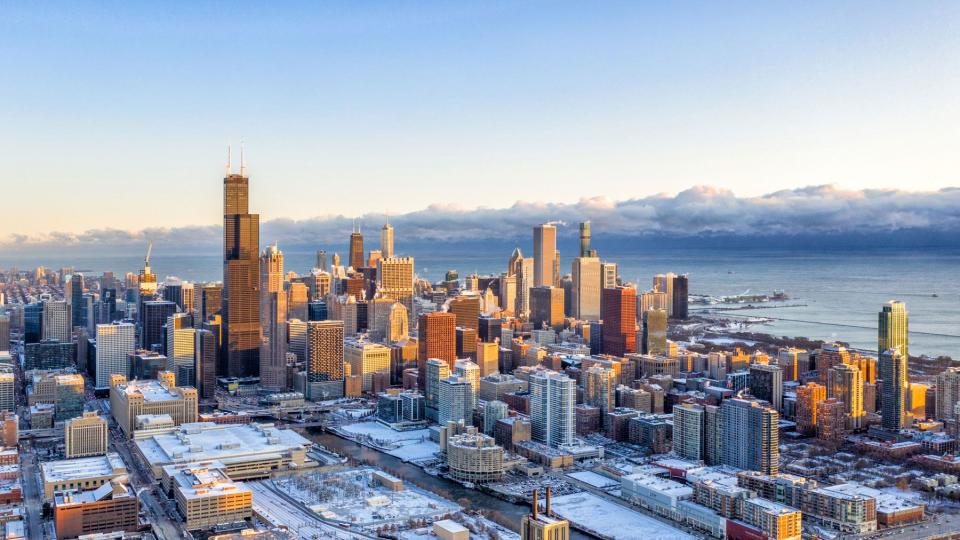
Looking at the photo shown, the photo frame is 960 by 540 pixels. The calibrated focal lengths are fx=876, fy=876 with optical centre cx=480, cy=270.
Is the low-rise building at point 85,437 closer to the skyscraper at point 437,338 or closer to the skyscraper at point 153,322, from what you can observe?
the skyscraper at point 437,338

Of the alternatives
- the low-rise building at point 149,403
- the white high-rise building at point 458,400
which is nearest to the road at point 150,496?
the low-rise building at point 149,403

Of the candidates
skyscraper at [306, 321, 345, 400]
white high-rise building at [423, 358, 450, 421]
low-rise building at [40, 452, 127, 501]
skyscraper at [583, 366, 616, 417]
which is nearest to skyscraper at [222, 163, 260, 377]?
skyscraper at [306, 321, 345, 400]

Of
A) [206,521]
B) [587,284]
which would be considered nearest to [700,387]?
[206,521]

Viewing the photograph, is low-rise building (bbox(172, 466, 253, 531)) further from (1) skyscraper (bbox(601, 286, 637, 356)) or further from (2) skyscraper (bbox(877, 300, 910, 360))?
(1) skyscraper (bbox(601, 286, 637, 356))

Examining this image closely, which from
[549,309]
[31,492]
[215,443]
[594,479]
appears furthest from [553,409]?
[549,309]

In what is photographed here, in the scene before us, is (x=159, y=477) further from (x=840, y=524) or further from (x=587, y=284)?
(x=587, y=284)

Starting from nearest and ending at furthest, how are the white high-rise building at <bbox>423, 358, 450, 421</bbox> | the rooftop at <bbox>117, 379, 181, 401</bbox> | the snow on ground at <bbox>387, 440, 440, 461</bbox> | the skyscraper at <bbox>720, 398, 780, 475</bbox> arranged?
1. the skyscraper at <bbox>720, 398, 780, 475</bbox>
2. the snow on ground at <bbox>387, 440, 440, 461</bbox>
3. the rooftop at <bbox>117, 379, 181, 401</bbox>
4. the white high-rise building at <bbox>423, 358, 450, 421</bbox>
